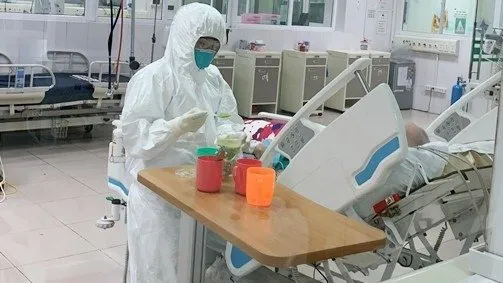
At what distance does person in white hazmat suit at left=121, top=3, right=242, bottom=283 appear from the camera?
252 centimetres

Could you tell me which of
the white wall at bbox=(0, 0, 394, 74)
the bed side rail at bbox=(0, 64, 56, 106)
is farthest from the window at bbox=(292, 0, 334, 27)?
the bed side rail at bbox=(0, 64, 56, 106)

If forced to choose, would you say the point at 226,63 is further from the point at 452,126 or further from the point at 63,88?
the point at 452,126

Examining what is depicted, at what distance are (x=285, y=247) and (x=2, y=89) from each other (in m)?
4.14

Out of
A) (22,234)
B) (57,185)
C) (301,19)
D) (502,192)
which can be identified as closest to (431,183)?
(502,192)

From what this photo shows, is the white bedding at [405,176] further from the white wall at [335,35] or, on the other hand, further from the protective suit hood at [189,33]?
the white wall at [335,35]

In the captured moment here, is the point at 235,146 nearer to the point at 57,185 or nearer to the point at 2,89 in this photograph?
the point at 57,185

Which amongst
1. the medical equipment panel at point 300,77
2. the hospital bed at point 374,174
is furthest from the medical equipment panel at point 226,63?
the hospital bed at point 374,174

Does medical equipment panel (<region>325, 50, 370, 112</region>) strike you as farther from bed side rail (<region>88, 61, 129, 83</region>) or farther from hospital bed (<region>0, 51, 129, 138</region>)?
hospital bed (<region>0, 51, 129, 138</region>)

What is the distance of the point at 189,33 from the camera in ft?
8.80

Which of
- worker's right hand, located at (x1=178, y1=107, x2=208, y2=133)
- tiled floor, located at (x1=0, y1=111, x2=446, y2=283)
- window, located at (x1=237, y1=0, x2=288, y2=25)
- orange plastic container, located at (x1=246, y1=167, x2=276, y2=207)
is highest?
window, located at (x1=237, y1=0, x2=288, y2=25)

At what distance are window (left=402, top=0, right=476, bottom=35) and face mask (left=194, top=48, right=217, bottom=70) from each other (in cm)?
662

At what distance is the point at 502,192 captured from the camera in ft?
4.21

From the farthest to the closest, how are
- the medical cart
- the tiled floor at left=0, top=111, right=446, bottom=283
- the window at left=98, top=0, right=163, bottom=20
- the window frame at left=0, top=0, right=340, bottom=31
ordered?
the medical cart, the window at left=98, top=0, right=163, bottom=20, the window frame at left=0, top=0, right=340, bottom=31, the tiled floor at left=0, top=111, right=446, bottom=283

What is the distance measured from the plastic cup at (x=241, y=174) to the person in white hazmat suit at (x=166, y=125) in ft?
0.99
